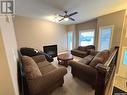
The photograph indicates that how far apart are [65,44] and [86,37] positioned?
198 centimetres

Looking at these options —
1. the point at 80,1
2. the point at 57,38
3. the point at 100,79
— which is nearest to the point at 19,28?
the point at 57,38

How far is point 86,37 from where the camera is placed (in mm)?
6305

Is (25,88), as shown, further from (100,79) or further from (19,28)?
(19,28)

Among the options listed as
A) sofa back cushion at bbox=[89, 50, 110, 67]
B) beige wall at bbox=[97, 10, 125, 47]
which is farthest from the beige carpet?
beige wall at bbox=[97, 10, 125, 47]

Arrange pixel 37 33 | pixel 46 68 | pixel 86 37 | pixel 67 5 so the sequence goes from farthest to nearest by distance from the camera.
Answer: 1. pixel 86 37
2. pixel 37 33
3. pixel 67 5
4. pixel 46 68

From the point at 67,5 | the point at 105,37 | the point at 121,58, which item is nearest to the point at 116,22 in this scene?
the point at 105,37

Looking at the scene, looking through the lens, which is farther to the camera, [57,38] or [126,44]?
[57,38]

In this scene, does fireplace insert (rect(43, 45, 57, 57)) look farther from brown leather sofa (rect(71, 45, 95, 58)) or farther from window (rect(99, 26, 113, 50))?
window (rect(99, 26, 113, 50))

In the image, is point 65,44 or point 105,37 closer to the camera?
point 105,37

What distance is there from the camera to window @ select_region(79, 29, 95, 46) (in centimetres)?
590

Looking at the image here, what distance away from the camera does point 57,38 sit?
6.56 meters

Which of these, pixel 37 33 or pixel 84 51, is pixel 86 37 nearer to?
pixel 84 51

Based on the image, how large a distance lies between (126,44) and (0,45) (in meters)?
3.86

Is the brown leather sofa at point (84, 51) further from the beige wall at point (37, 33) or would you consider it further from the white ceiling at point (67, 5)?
the white ceiling at point (67, 5)
